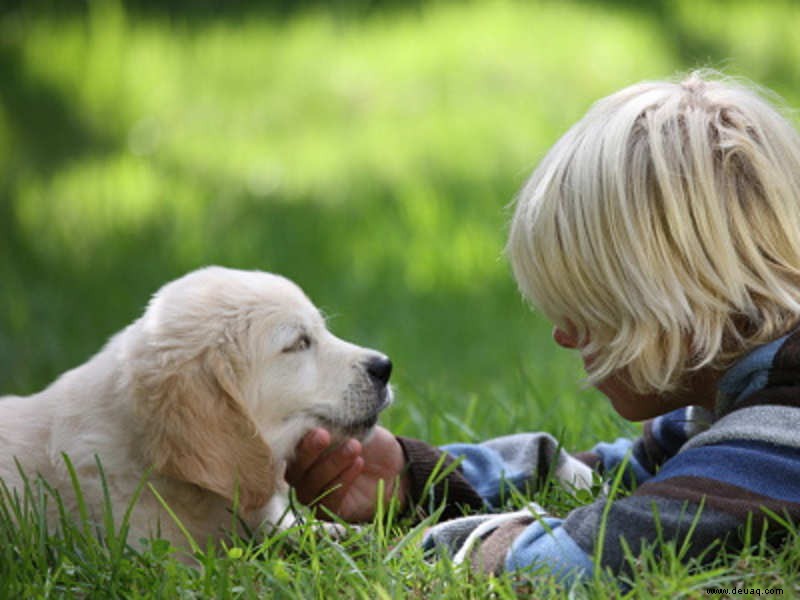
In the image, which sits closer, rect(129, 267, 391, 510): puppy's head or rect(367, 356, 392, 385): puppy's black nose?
rect(129, 267, 391, 510): puppy's head

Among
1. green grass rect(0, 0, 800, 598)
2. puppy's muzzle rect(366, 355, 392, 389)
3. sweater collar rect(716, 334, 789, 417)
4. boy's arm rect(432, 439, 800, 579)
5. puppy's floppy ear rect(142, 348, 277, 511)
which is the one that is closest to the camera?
boy's arm rect(432, 439, 800, 579)

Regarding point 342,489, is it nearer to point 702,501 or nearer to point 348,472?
point 348,472

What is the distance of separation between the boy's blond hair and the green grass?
3.68 feet

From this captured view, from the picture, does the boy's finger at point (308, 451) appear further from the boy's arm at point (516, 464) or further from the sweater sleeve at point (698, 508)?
the sweater sleeve at point (698, 508)

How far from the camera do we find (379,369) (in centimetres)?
330

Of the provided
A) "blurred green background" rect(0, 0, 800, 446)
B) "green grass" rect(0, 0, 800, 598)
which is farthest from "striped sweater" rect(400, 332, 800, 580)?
"blurred green background" rect(0, 0, 800, 446)

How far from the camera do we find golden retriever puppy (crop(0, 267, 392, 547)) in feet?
9.53

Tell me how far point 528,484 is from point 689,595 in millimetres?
1061

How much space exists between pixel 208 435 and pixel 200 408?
2.5 inches

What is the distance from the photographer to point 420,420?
4156mm

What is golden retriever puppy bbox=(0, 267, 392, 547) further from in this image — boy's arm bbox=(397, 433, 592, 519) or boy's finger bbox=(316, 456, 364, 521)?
boy's arm bbox=(397, 433, 592, 519)

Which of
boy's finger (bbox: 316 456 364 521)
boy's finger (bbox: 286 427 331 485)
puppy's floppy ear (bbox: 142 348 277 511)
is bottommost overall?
boy's finger (bbox: 316 456 364 521)

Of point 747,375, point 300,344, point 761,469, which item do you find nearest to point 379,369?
point 300,344

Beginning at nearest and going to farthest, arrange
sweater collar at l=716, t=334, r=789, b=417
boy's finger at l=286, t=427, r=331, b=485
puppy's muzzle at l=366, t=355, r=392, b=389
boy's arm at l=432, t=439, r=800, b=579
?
boy's arm at l=432, t=439, r=800, b=579 < sweater collar at l=716, t=334, r=789, b=417 < boy's finger at l=286, t=427, r=331, b=485 < puppy's muzzle at l=366, t=355, r=392, b=389
